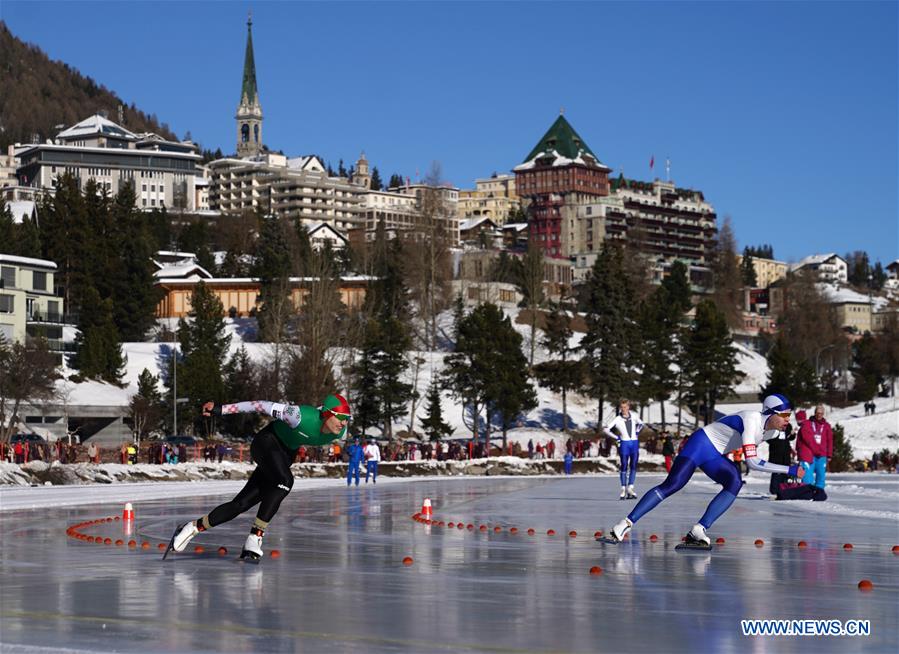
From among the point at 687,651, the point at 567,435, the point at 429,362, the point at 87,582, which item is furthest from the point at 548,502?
the point at 429,362

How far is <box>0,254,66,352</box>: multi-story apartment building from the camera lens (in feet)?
302

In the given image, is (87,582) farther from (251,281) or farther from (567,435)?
(251,281)

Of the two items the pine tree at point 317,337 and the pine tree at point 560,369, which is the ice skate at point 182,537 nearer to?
the pine tree at point 317,337

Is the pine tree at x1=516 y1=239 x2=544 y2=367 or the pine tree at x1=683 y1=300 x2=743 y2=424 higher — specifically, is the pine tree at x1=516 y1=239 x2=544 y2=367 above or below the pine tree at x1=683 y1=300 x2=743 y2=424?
above

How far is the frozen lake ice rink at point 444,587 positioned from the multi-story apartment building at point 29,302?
75.6 metres

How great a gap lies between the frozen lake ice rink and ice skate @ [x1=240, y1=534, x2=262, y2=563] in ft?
0.47

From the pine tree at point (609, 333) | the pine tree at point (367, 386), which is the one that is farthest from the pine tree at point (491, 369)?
the pine tree at point (609, 333)

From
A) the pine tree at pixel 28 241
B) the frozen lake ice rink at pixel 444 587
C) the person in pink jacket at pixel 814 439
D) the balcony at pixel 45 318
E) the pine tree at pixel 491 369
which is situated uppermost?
the pine tree at pixel 28 241

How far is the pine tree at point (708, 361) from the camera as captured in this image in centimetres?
9562

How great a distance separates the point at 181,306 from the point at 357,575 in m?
120

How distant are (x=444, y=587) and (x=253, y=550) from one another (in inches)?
106

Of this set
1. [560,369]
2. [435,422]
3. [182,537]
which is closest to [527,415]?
[560,369]

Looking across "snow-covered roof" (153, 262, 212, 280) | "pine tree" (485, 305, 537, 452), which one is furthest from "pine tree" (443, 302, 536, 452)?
"snow-covered roof" (153, 262, 212, 280)

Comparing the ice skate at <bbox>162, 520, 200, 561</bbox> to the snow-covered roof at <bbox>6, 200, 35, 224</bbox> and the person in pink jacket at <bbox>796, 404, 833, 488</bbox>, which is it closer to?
the person in pink jacket at <bbox>796, 404, 833, 488</bbox>
